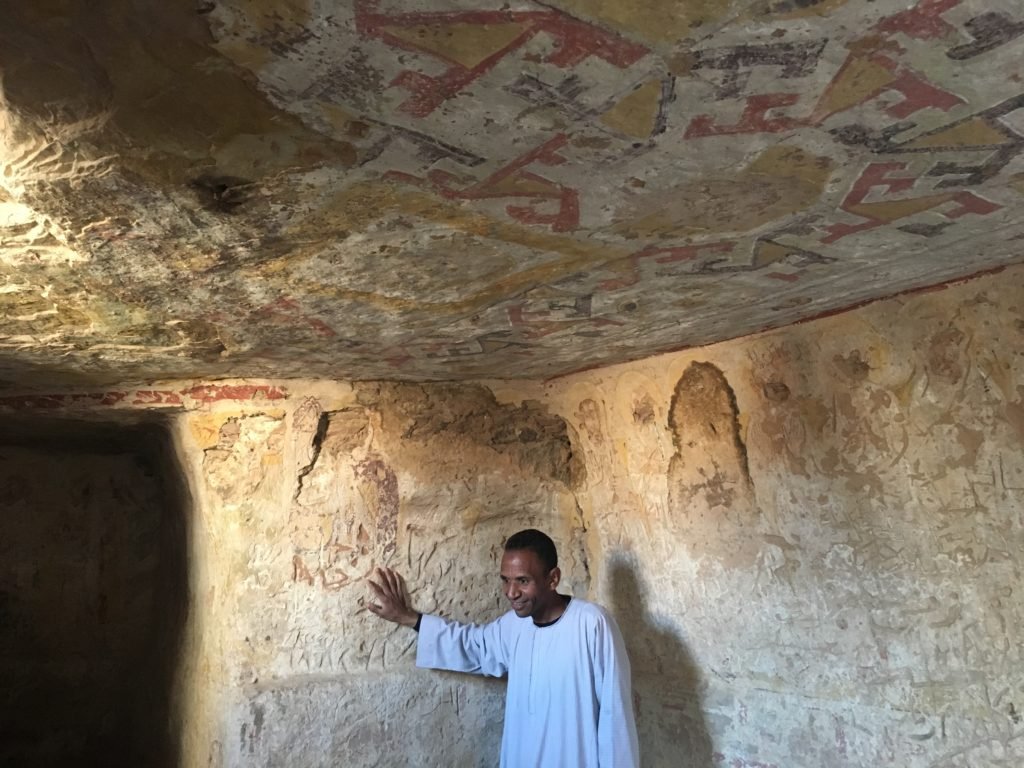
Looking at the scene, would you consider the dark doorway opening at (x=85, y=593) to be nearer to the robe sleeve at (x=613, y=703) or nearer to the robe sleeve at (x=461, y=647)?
the robe sleeve at (x=461, y=647)

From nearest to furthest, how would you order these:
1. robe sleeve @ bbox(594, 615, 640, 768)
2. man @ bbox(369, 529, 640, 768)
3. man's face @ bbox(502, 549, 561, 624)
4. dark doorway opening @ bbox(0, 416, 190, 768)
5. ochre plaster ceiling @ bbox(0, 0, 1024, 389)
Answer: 1. ochre plaster ceiling @ bbox(0, 0, 1024, 389)
2. robe sleeve @ bbox(594, 615, 640, 768)
3. man @ bbox(369, 529, 640, 768)
4. man's face @ bbox(502, 549, 561, 624)
5. dark doorway opening @ bbox(0, 416, 190, 768)

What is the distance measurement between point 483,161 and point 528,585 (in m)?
1.73

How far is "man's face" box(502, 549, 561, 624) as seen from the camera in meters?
2.63

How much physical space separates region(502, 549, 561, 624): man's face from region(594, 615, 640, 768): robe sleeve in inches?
9.2

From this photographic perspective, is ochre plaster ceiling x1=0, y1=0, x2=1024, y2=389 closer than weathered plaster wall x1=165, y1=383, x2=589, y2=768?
Yes

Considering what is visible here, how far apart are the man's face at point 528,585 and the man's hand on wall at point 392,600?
0.49 m

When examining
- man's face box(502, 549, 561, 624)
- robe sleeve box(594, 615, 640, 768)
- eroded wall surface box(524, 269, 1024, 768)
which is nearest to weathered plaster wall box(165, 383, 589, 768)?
man's face box(502, 549, 561, 624)

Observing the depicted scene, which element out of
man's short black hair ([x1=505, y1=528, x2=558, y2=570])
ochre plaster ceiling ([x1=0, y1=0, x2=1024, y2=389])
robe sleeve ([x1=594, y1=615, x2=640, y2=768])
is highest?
ochre plaster ceiling ([x1=0, y1=0, x2=1024, y2=389])

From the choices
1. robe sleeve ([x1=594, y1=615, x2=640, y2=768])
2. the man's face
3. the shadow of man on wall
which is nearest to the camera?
robe sleeve ([x1=594, y1=615, x2=640, y2=768])

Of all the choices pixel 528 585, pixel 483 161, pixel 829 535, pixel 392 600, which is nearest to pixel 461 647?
pixel 392 600

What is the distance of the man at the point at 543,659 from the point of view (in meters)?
2.46

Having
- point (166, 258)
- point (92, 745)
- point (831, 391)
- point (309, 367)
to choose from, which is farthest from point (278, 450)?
point (92, 745)

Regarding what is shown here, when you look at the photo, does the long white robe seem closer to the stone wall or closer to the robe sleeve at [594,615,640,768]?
the robe sleeve at [594,615,640,768]

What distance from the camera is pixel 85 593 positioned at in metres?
3.92
